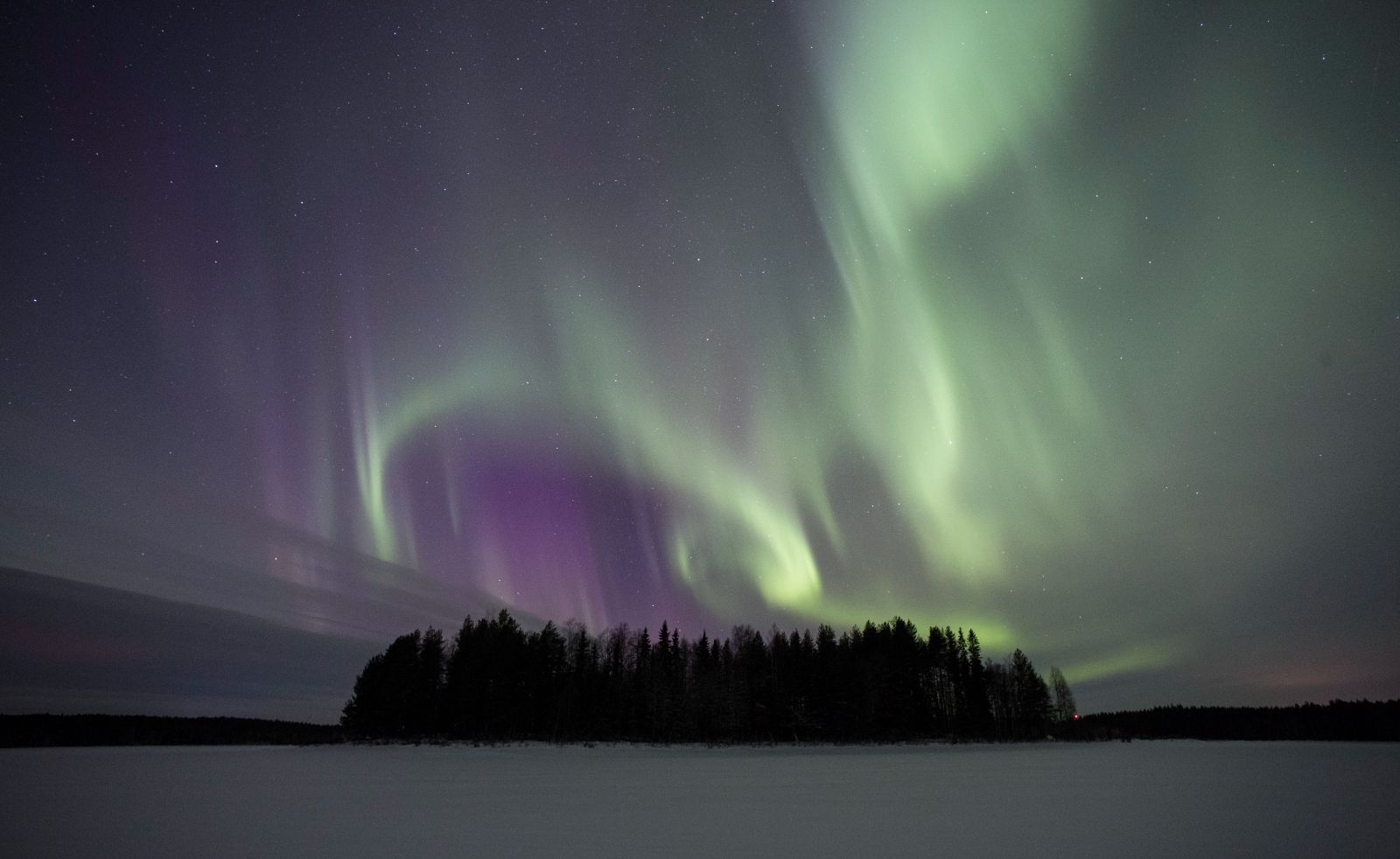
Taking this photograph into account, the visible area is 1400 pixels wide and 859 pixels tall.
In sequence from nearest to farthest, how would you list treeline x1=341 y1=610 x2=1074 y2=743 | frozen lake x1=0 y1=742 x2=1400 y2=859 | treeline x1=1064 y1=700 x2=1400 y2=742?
frozen lake x1=0 y1=742 x2=1400 y2=859, treeline x1=341 y1=610 x2=1074 y2=743, treeline x1=1064 y1=700 x2=1400 y2=742

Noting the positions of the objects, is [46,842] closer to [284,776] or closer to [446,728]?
[284,776]

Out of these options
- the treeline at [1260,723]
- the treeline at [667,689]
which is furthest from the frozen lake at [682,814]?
the treeline at [1260,723]

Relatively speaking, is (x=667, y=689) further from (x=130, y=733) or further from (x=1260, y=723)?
(x=1260, y=723)

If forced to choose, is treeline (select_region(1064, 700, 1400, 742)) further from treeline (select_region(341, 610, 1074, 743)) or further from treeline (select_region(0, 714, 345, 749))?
treeline (select_region(0, 714, 345, 749))

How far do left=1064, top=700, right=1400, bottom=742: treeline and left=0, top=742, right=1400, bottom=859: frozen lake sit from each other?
95987mm

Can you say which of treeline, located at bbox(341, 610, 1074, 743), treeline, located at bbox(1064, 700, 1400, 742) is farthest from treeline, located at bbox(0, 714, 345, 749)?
treeline, located at bbox(1064, 700, 1400, 742)

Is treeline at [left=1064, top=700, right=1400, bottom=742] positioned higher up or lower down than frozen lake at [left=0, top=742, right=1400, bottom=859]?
lower down

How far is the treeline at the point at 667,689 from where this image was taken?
69750 mm

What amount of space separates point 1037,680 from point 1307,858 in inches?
4296

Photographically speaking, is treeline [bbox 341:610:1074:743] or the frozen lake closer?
the frozen lake

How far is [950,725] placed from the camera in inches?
3639

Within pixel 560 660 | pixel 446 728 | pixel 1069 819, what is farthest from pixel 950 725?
pixel 1069 819

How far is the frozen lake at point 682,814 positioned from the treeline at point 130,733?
2216 inches

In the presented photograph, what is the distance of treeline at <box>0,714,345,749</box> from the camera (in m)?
75.9
